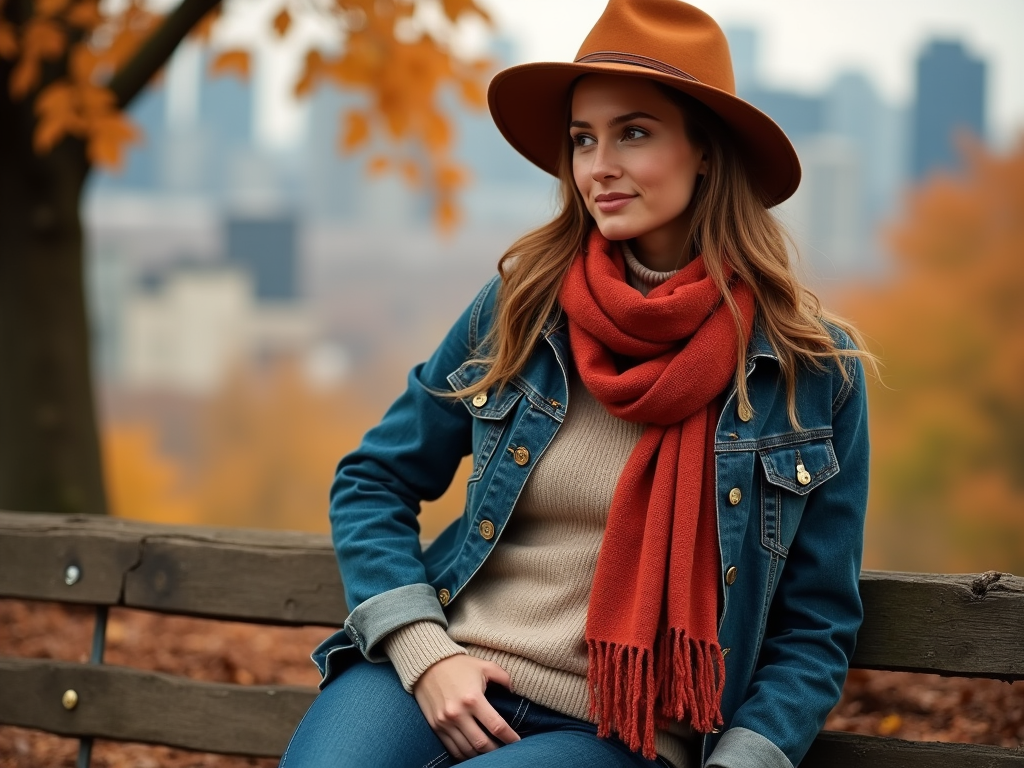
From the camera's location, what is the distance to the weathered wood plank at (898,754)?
7.83 ft

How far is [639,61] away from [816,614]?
1133 millimetres

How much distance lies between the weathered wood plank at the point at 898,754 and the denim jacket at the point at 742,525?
28cm

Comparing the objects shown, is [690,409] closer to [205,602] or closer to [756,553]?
[756,553]

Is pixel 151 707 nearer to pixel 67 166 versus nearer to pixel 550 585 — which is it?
pixel 550 585

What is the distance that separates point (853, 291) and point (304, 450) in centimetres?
2068

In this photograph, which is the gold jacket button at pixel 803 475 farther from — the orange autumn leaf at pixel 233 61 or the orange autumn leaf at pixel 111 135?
the orange autumn leaf at pixel 233 61

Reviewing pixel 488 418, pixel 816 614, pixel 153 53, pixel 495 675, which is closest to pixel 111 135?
pixel 153 53

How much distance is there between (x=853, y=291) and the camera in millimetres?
28344

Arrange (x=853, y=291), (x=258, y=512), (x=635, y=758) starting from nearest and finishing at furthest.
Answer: (x=635, y=758)
(x=853, y=291)
(x=258, y=512)

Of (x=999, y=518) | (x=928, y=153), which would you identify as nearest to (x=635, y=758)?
(x=999, y=518)

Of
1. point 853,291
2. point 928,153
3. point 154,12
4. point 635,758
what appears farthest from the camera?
point 928,153

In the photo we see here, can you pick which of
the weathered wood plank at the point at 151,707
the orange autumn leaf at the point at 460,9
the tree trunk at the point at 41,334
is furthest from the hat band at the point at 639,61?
the tree trunk at the point at 41,334

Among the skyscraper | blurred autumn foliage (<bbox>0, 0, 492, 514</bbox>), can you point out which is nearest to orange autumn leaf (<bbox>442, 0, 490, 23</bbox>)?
blurred autumn foliage (<bbox>0, 0, 492, 514</bbox>)

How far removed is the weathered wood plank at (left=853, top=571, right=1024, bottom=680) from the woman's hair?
19.5 inches
